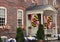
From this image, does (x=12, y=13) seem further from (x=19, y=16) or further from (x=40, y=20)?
(x=40, y=20)

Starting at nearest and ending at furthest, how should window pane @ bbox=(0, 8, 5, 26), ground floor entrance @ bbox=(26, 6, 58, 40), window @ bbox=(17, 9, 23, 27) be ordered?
window pane @ bbox=(0, 8, 5, 26) < window @ bbox=(17, 9, 23, 27) < ground floor entrance @ bbox=(26, 6, 58, 40)

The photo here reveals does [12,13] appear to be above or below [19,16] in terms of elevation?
above

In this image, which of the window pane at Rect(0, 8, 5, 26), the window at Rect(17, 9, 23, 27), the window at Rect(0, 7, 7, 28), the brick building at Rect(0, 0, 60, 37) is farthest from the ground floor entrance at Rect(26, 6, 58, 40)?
the window pane at Rect(0, 8, 5, 26)

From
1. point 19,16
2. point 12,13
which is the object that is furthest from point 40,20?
point 12,13

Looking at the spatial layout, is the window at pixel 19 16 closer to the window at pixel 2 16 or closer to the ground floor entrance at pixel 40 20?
the ground floor entrance at pixel 40 20

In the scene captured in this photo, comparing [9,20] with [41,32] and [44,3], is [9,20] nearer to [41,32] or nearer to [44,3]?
[41,32]

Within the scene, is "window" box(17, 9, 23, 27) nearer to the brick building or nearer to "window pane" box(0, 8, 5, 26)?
the brick building

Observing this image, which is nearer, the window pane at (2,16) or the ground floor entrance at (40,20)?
the window pane at (2,16)

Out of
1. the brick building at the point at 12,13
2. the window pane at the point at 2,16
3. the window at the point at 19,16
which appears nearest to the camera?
the window pane at the point at 2,16

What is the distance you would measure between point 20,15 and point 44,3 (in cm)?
579

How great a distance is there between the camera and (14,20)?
28.0 meters

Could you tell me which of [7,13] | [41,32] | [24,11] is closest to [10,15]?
[7,13]

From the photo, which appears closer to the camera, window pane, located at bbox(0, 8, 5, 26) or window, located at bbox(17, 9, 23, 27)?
window pane, located at bbox(0, 8, 5, 26)

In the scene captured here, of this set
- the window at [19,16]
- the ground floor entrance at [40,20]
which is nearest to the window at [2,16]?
the window at [19,16]
